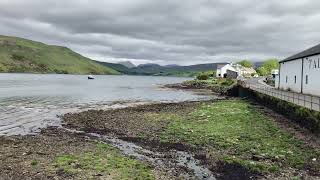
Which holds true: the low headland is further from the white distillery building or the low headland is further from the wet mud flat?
the white distillery building

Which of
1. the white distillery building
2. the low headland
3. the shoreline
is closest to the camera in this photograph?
the low headland

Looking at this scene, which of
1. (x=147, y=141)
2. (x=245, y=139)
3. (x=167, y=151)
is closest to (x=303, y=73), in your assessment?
(x=245, y=139)

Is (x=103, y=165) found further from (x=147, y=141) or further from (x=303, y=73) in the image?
(x=303, y=73)

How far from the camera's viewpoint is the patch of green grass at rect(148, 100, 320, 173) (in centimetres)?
2361

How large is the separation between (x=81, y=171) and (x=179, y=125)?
1902 cm

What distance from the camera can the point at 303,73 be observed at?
61625mm

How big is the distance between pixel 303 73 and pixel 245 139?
3520 centimetres

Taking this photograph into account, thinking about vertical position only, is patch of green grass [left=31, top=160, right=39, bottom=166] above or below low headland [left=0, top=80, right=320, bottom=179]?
above

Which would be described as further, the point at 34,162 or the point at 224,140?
the point at 224,140

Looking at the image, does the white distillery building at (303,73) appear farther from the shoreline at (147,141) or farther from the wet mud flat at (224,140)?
the wet mud flat at (224,140)

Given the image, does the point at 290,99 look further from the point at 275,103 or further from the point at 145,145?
the point at 145,145

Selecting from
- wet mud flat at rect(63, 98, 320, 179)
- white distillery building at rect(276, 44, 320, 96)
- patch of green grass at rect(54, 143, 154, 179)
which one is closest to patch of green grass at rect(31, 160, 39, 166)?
patch of green grass at rect(54, 143, 154, 179)

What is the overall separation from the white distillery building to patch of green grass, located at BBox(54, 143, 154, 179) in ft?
123

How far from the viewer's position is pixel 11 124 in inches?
1607
